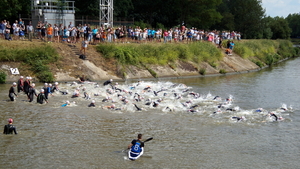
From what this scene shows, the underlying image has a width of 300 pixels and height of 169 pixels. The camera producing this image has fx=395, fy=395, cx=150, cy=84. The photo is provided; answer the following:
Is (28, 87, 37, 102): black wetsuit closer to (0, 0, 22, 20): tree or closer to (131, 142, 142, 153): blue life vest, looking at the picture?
(131, 142, 142, 153): blue life vest

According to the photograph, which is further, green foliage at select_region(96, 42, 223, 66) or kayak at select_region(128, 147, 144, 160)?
green foliage at select_region(96, 42, 223, 66)

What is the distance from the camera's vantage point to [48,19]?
43312mm

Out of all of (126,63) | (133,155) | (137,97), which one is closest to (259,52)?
(126,63)

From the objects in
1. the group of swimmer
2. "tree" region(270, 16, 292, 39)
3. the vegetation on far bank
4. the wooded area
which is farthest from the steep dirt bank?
"tree" region(270, 16, 292, 39)

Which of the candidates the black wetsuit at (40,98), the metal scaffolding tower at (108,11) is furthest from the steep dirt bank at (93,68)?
the black wetsuit at (40,98)

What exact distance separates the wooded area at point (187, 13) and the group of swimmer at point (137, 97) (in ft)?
69.9

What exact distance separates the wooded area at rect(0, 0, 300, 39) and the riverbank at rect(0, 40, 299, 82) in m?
12.7

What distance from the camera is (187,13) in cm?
7062

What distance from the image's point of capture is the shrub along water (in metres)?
34.9

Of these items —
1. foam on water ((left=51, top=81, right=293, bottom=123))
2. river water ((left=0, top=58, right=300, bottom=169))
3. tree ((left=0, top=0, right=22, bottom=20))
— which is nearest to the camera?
river water ((left=0, top=58, right=300, bottom=169))

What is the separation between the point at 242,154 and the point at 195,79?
25059 mm

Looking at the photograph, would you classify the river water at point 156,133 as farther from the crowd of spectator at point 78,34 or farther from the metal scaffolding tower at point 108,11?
the metal scaffolding tower at point 108,11

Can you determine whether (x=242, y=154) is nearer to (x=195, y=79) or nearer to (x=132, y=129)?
(x=132, y=129)

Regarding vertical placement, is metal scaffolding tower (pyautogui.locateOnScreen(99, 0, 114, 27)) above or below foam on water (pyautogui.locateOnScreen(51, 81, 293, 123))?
above
